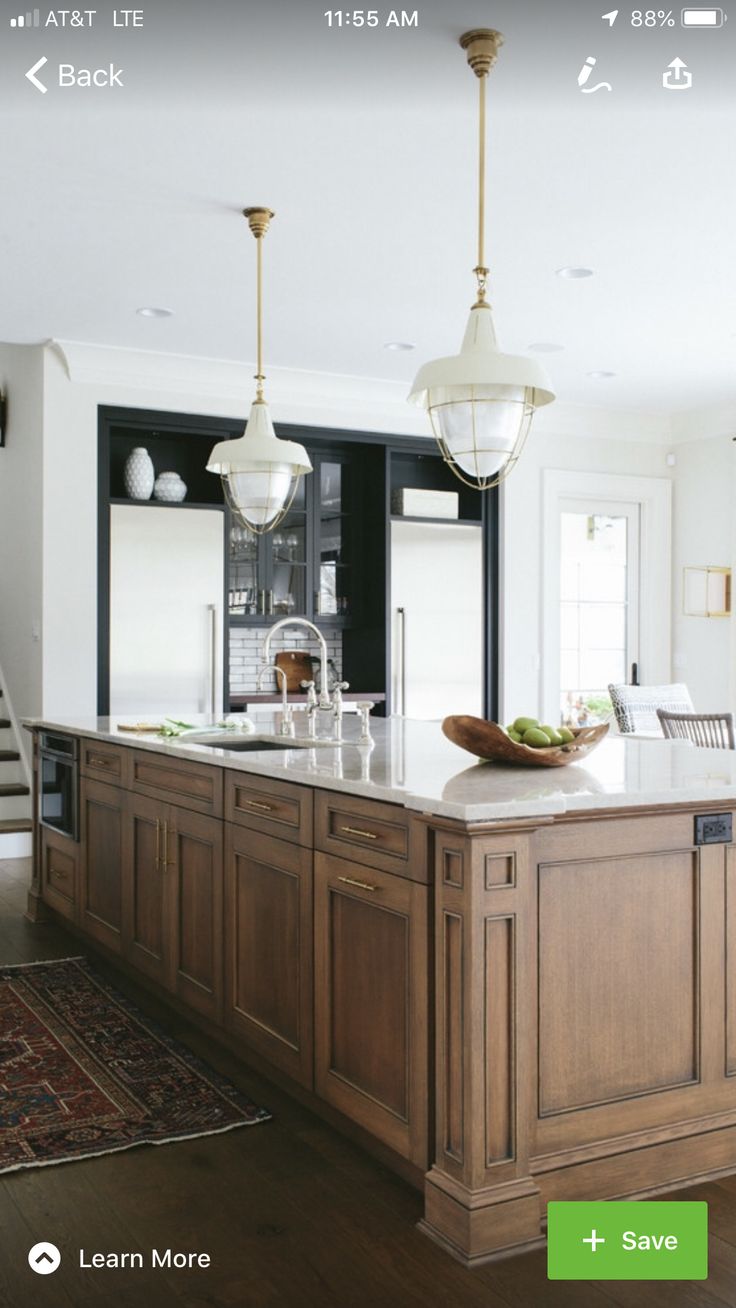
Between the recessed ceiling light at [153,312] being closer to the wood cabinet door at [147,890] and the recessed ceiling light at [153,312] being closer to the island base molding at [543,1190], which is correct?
the wood cabinet door at [147,890]

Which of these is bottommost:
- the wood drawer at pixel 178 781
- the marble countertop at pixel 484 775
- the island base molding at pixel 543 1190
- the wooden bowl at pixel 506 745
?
the island base molding at pixel 543 1190

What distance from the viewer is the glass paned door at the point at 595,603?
816 cm

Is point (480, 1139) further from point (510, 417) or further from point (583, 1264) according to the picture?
point (510, 417)

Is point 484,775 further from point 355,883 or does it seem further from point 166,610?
point 166,610

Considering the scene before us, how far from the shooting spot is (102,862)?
4.30 meters

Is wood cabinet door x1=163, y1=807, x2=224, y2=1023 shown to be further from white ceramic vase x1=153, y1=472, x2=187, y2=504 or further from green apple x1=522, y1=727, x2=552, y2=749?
white ceramic vase x1=153, y1=472, x2=187, y2=504

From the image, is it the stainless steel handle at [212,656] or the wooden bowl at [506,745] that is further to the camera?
the stainless steel handle at [212,656]

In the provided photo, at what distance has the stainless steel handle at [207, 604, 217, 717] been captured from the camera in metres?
6.78

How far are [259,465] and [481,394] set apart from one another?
1.43 meters

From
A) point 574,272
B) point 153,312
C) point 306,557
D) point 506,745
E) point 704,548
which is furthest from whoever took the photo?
point 704,548

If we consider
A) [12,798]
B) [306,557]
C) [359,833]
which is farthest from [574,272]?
[12,798]

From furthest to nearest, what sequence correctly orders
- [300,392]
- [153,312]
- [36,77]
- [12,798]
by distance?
1. [300,392]
2. [12,798]
3. [153,312]
4. [36,77]

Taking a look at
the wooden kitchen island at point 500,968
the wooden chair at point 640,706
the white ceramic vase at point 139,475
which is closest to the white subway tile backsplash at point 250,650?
the white ceramic vase at point 139,475

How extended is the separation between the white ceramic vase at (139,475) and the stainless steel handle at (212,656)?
755 millimetres
